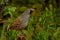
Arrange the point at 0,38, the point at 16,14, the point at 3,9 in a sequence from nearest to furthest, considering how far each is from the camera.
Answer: the point at 0,38 → the point at 3,9 → the point at 16,14

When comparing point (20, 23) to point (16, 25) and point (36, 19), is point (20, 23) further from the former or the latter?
point (36, 19)

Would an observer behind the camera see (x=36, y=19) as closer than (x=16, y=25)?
No

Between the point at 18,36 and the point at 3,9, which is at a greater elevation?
the point at 3,9

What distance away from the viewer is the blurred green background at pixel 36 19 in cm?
176

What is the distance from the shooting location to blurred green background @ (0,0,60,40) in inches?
69.2

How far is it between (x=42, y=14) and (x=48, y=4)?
0.80 ft

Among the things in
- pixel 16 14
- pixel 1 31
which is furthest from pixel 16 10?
pixel 1 31

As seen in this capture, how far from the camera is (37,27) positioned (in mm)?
1901

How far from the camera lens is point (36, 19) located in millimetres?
2051

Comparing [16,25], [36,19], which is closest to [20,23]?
[16,25]

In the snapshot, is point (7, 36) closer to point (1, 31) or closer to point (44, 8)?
point (1, 31)

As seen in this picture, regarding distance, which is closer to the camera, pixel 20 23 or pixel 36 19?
pixel 20 23

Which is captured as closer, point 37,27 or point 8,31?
point 8,31

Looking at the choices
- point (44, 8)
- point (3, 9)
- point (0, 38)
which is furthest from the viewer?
point (44, 8)
